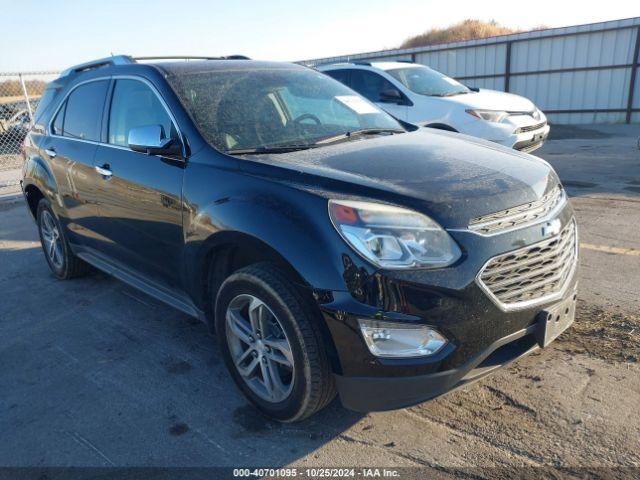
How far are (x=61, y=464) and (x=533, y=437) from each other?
2.28 meters

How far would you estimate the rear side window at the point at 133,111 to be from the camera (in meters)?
3.28

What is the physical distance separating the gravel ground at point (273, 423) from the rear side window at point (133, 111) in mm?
1455

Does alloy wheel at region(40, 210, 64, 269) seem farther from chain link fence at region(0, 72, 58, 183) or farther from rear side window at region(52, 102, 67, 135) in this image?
chain link fence at region(0, 72, 58, 183)

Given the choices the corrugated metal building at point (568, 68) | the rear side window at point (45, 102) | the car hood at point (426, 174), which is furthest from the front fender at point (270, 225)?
the corrugated metal building at point (568, 68)

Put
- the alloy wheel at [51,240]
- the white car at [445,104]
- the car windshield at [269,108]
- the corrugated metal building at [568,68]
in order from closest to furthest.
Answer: the car windshield at [269,108], the alloy wheel at [51,240], the white car at [445,104], the corrugated metal building at [568,68]

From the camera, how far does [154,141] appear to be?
2.98 metres

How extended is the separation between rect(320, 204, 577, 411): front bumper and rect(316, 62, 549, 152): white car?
5.23 metres

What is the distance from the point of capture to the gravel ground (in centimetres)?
240

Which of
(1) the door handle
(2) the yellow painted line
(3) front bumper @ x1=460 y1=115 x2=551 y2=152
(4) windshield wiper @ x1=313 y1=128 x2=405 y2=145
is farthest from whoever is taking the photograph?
(3) front bumper @ x1=460 y1=115 x2=551 y2=152

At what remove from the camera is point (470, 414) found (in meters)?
2.65

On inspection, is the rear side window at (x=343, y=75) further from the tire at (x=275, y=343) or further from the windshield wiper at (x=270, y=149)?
the tire at (x=275, y=343)

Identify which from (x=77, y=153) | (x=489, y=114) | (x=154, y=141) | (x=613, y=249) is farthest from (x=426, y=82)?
(x=154, y=141)

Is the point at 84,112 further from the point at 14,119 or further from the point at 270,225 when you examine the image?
the point at 14,119

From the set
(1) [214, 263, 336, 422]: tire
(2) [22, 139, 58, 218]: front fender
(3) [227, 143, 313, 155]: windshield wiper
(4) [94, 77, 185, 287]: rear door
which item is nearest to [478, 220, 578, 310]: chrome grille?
(1) [214, 263, 336, 422]: tire
